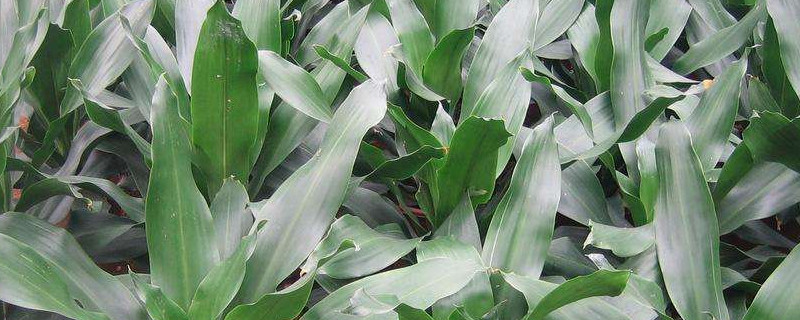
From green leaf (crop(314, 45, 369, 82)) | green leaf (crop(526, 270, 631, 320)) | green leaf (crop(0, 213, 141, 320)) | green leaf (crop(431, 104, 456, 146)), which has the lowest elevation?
green leaf (crop(0, 213, 141, 320))

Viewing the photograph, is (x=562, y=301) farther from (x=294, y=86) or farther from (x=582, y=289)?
(x=294, y=86)

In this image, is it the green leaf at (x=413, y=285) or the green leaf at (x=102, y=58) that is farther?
the green leaf at (x=102, y=58)

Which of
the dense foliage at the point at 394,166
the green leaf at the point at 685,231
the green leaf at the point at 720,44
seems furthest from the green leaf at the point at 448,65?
the green leaf at the point at 720,44

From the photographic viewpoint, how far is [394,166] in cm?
109

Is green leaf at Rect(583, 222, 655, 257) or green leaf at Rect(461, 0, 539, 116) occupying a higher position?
green leaf at Rect(461, 0, 539, 116)

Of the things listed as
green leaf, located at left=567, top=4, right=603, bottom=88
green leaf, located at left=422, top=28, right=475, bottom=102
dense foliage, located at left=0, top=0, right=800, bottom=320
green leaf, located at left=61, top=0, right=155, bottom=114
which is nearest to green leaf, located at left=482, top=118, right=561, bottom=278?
dense foliage, located at left=0, top=0, right=800, bottom=320

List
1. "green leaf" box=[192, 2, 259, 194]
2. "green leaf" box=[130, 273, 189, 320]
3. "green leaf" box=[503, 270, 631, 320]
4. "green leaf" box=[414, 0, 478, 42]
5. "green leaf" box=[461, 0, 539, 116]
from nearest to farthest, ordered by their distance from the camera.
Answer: "green leaf" box=[130, 273, 189, 320] → "green leaf" box=[503, 270, 631, 320] → "green leaf" box=[192, 2, 259, 194] → "green leaf" box=[461, 0, 539, 116] → "green leaf" box=[414, 0, 478, 42]

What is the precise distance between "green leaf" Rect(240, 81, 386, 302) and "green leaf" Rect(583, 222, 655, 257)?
327mm

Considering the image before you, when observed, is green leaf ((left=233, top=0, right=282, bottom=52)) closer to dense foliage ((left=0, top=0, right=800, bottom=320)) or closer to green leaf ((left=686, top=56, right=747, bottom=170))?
dense foliage ((left=0, top=0, right=800, bottom=320))

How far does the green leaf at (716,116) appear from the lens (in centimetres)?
116

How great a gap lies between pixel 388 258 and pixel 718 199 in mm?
502

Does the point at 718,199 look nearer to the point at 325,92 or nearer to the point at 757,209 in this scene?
the point at 757,209

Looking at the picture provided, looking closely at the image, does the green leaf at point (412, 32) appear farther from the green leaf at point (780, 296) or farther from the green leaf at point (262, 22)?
the green leaf at point (780, 296)

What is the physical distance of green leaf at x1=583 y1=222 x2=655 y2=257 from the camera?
1.01 m
